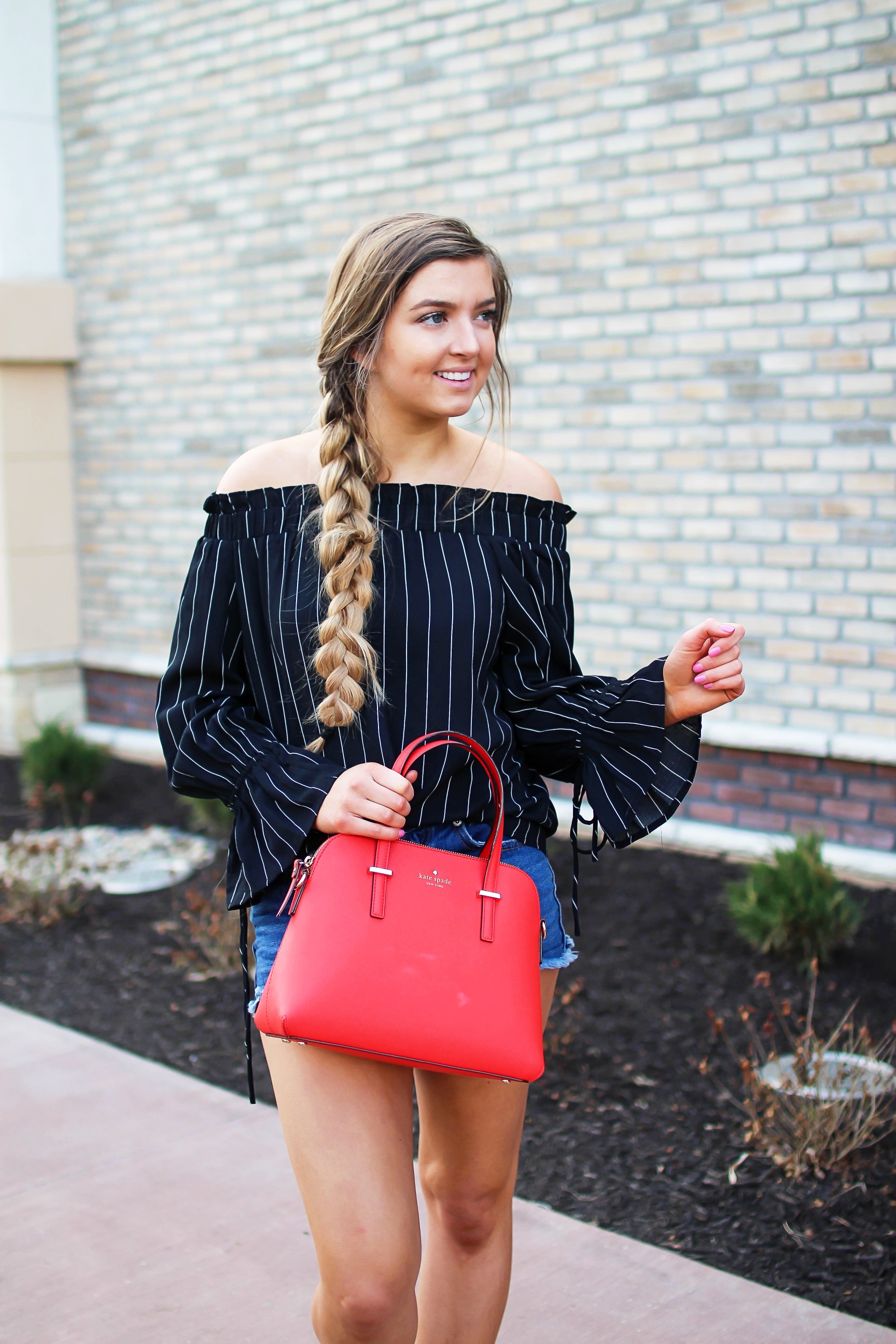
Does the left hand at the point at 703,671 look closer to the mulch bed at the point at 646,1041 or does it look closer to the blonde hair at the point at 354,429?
the blonde hair at the point at 354,429

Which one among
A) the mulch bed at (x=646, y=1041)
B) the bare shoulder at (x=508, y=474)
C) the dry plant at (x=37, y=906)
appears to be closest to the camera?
the bare shoulder at (x=508, y=474)

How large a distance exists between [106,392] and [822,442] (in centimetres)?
490

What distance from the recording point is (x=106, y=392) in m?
8.32

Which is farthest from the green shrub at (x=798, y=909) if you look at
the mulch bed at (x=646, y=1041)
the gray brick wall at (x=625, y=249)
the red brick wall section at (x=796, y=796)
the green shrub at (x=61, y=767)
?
the green shrub at (x=61, y=767)

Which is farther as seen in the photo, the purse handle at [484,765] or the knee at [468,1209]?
the knee at [468,1209]


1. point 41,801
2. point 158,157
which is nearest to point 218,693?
point 41,801

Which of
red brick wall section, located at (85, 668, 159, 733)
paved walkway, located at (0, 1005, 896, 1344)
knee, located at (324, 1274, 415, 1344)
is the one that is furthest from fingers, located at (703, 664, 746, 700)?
red brick wall section, located at (85, 668, 159, 733)

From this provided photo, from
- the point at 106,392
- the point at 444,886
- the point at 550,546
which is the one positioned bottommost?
the point at 444,886

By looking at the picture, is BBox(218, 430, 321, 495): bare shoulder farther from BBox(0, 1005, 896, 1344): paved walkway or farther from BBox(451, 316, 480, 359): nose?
BBox(0, 1005, 896, 1344): paved walkway

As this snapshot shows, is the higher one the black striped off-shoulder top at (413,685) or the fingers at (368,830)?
the black striped off-shoulder top at (413,685)

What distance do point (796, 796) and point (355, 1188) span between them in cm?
401

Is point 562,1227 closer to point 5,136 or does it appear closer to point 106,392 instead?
point 106,392

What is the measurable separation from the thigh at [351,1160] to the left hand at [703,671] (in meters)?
0.75

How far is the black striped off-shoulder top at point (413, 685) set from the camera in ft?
6.64
